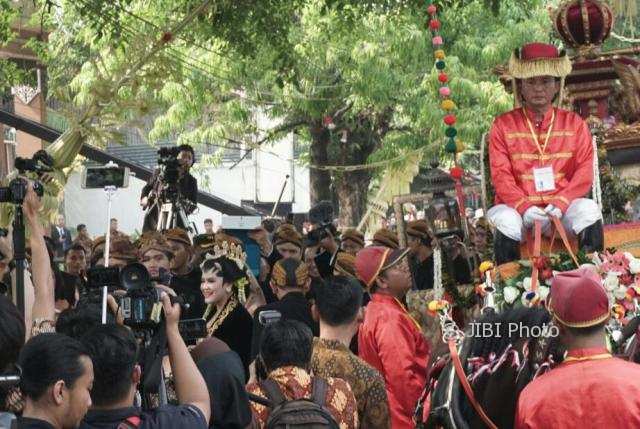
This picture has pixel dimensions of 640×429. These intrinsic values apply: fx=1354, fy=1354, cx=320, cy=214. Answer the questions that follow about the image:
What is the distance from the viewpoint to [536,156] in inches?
410

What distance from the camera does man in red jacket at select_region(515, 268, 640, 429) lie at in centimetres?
537

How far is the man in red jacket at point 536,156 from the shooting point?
9.77 metres

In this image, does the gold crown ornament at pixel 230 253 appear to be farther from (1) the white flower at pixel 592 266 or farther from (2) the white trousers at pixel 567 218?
(1) the white flower at pixel 592 266

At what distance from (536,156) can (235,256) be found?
8.00 ft

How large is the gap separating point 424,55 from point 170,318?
1773 centimetres

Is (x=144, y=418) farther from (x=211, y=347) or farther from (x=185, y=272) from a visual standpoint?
(x=185, y=272)

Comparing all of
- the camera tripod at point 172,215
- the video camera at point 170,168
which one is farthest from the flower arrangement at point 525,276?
the video camera at point 170,168

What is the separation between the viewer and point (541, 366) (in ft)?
21.6

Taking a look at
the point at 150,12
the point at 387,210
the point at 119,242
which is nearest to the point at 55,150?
the point at 119,242

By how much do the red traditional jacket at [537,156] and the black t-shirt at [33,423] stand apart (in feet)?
18.7

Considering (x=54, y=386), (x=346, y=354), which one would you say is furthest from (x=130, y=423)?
(x=346, y=354)

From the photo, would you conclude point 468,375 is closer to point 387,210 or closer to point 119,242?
point 119,242

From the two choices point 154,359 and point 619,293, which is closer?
point 154,359

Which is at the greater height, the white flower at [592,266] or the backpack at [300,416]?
the white flower at [592,266]
